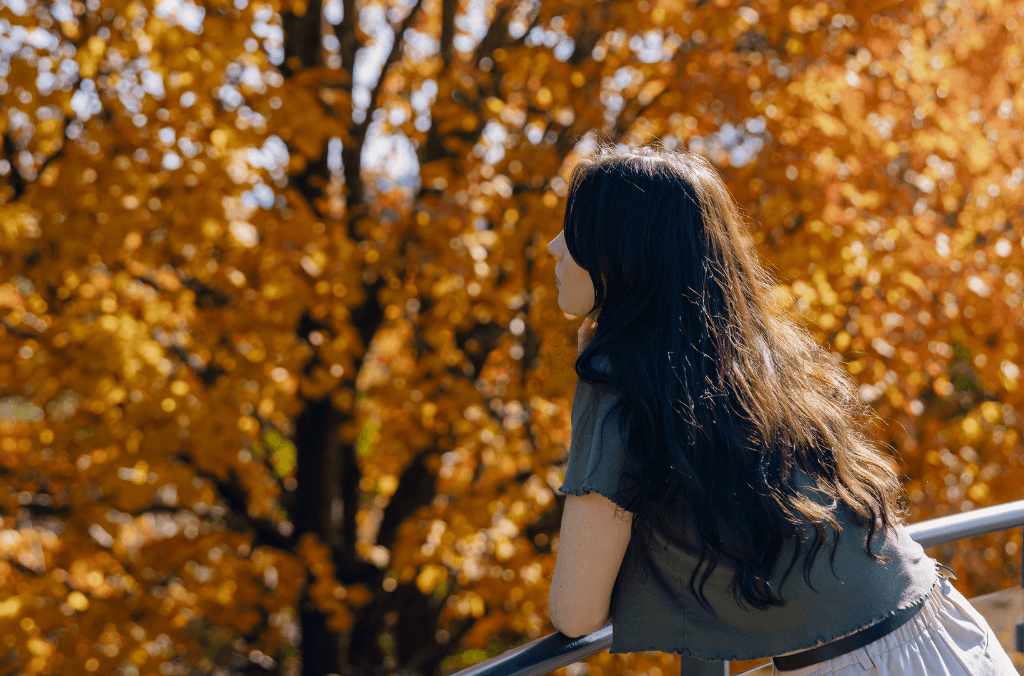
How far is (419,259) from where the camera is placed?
427cm

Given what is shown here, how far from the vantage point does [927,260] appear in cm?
360

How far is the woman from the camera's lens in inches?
48.3

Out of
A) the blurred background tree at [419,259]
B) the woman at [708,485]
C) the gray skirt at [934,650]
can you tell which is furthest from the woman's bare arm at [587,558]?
the blurred background tree at [419,259]

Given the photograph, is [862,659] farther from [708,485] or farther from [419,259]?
[419,259]

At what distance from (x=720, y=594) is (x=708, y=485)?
18 centimetres

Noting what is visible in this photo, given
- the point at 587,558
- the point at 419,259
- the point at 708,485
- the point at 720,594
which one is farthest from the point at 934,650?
the point at 419,259

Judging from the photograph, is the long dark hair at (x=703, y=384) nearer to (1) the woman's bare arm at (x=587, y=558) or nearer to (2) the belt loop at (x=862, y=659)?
(1) the woman's bare arm at (x=587, y=558)

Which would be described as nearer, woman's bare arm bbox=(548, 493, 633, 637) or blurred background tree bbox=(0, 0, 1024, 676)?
woman's bare arm bbox=(548, 493, 633, 637)

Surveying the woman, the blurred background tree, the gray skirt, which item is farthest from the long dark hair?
the blurred background tree

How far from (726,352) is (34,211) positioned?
3.62m

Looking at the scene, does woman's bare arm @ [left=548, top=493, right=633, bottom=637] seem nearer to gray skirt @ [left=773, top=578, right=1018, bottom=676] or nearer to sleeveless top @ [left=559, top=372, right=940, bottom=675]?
sleeveless top @ [left=559, top=372, right=940, bottom=675]

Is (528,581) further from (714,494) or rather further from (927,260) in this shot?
(714,494)

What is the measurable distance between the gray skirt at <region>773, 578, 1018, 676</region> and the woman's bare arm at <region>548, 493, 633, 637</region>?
350mm

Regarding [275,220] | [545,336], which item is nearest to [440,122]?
[275,220]
